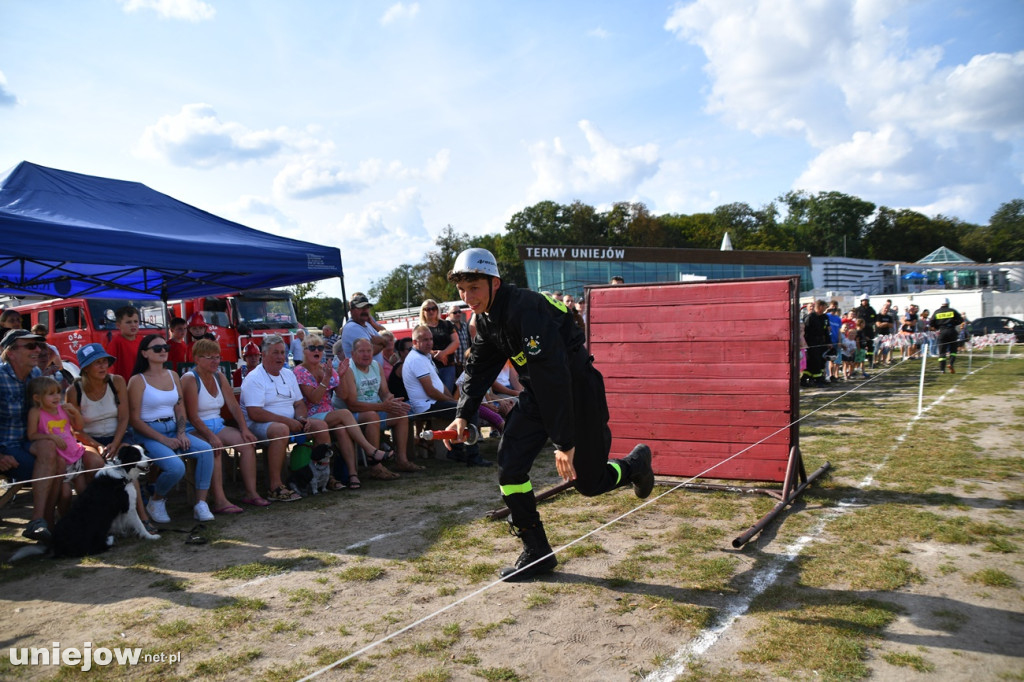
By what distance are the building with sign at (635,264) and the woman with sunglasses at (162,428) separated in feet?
123

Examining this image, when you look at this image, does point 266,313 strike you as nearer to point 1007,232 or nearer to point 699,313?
point 699,313

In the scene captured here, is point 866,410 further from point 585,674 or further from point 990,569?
point 585,674

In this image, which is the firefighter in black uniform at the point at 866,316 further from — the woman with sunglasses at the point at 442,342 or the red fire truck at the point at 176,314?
the red fire truck at the point at 176,314

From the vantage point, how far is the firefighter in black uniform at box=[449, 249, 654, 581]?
13.8 ft

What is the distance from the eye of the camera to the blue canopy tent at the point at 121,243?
725 centimetres

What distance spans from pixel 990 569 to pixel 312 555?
4660mm

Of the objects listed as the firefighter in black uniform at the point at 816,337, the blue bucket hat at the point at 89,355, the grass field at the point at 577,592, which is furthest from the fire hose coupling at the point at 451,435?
the firefighter in black uniform at the point at 816,337

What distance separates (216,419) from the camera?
22.8 feet

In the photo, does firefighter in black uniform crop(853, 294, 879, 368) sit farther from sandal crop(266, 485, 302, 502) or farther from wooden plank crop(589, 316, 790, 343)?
sandal crop(266, 485, 302, 502)

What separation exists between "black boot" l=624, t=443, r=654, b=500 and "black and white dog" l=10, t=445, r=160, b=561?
3.96 m

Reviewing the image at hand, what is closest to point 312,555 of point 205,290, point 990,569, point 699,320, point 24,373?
point 24,373

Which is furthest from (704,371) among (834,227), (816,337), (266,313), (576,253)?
(834,227)

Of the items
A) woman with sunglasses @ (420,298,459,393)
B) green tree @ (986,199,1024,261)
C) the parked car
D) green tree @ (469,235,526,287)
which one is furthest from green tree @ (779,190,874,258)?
woman with sunglasses @ (420,298,459,393)

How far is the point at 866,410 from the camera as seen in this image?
39.4 ft
